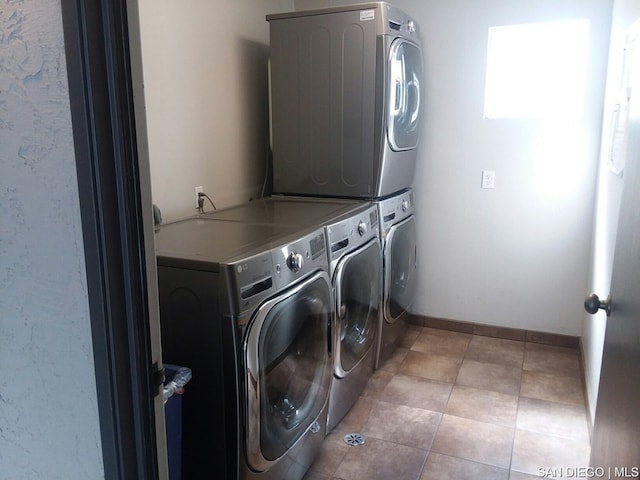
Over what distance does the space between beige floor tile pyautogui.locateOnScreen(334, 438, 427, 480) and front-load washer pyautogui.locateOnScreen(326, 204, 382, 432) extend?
7.3 inches

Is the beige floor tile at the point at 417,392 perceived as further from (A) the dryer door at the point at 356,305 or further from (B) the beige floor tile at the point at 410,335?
(B) the beige floor tile at the point at 410,335

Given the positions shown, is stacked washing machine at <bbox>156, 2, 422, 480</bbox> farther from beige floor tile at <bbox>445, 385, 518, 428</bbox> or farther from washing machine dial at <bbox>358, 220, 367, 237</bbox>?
beige floor tile at <bbox>445, 385, 518, 428</bbox>

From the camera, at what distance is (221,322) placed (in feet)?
4.60

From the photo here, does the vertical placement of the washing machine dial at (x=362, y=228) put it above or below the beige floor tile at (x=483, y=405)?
above

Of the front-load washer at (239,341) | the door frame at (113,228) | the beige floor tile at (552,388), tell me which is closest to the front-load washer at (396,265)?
the beige floor tile at (552,388)

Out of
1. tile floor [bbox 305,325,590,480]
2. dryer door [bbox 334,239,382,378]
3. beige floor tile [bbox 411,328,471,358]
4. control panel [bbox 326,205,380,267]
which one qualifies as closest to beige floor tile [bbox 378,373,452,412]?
tile floor [bbox 305,325,590,480]

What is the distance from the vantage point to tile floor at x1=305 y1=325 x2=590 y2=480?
6.65 ft

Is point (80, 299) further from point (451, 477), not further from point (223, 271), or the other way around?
point (451, 477)

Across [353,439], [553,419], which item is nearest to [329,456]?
[353,439]

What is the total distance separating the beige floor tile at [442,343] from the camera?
3062mm

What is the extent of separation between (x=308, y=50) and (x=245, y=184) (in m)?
0.78

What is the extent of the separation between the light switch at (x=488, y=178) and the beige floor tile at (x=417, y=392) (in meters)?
1.20

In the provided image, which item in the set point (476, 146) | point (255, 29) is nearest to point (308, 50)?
point (255, 29)

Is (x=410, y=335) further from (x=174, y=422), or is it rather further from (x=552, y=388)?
(x=174, y=422)
